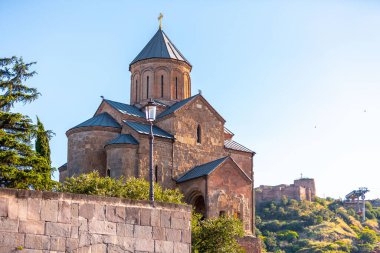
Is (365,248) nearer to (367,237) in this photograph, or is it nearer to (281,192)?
(367,237)

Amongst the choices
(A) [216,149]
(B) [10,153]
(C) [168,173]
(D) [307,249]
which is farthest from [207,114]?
(D) [307,249]

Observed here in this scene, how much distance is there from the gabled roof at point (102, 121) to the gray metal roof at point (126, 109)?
56 centimetres

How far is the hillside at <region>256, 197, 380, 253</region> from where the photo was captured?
2506 inches

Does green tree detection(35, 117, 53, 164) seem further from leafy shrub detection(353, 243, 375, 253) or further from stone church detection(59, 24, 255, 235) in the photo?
leafy shrub detection(353, 243, 375, 253)

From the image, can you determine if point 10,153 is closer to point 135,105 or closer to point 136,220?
point 136,220

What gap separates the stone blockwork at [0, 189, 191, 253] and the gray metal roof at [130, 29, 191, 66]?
18.6 meters

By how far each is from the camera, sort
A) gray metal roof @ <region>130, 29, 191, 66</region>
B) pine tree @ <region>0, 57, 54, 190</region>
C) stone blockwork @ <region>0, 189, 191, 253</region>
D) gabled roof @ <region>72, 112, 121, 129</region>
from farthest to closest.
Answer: gray metal roof @ <region>130, 29, 191, 66</region> → gabled roof @ <region>72, 112, 121, 129</region> → pine tree @ <region>0, 57, 54, 190</region> → stone blockwork @ <region>0, 189, 191, 253</region>

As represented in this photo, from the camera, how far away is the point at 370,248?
217 feet

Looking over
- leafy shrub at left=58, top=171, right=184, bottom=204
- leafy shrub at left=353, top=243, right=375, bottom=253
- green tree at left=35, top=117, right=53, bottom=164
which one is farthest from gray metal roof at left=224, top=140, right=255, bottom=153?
leafy shrub at left=353, top=243, right=375, bottom=253

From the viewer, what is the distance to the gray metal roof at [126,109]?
26.9m

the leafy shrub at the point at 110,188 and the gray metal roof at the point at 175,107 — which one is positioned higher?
the gray metal roof at the point at 175,107

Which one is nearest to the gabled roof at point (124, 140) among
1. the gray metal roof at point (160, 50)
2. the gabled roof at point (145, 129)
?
the gabled roof at point (145, 129)

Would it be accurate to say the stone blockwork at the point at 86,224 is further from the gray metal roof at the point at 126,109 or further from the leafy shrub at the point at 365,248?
the leafy shrub at the point at 365,248

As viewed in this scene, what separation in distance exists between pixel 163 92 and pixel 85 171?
597 cm
